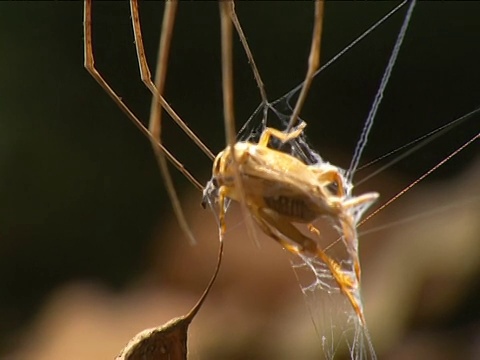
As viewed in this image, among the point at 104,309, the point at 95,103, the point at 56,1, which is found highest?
the point at 56,1

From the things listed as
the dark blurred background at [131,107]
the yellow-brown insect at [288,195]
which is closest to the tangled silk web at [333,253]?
the yellow-brown insect at [288,195]

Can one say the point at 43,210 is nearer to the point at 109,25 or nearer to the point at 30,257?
the point at 30,257

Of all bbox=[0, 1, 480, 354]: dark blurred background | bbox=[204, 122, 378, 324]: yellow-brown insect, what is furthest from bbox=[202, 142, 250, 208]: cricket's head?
bbox=[0, 1, 480, 354]: dark blurred background

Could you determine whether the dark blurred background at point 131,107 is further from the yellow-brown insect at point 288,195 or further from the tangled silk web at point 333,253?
the yellow-brown insect at point 288,195

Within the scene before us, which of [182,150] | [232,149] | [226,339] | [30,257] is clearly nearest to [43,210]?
[30,257]

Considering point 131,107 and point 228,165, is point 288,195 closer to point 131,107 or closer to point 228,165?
point 228,165

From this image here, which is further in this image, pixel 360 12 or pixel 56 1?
pixel 56 1

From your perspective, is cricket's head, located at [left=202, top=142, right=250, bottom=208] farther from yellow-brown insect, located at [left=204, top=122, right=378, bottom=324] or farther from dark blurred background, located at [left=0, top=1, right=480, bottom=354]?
dark blurred background, located at [left=0, top=1, right=480, bottom=354]
